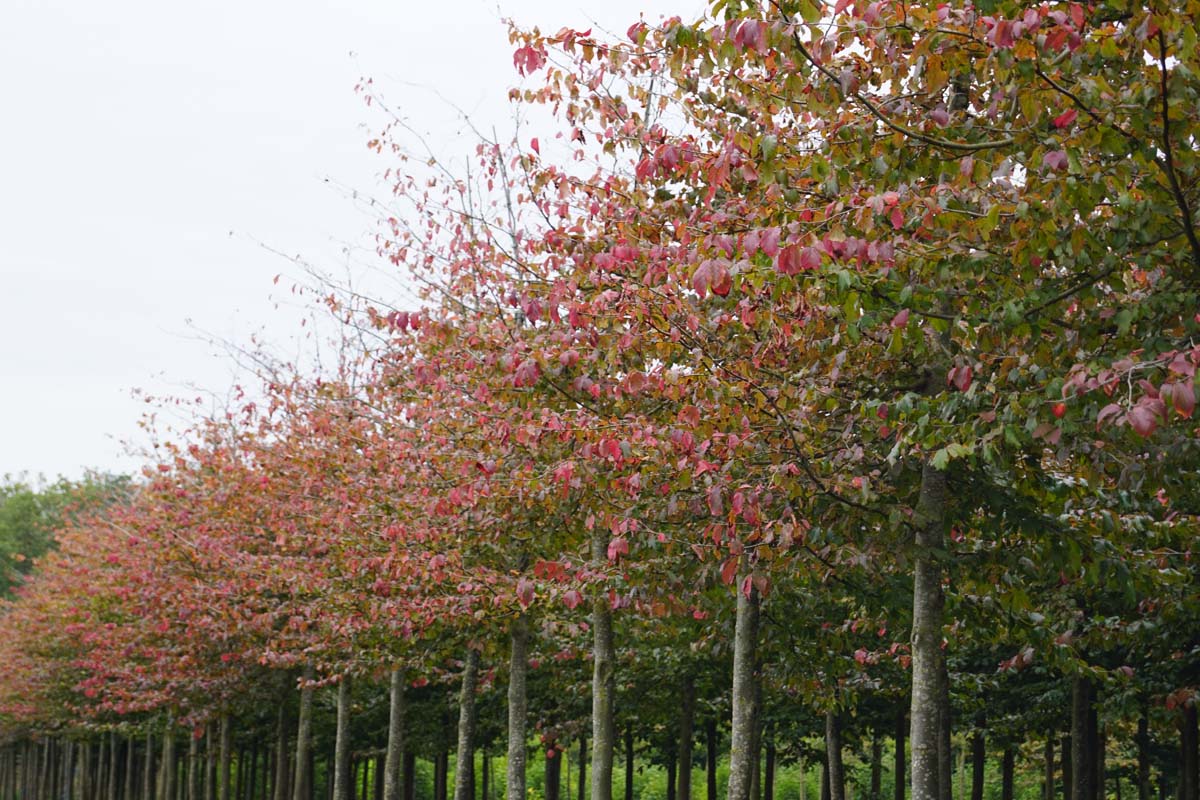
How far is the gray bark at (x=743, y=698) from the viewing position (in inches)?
456

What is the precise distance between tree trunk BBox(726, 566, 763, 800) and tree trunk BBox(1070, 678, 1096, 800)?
7.21 m

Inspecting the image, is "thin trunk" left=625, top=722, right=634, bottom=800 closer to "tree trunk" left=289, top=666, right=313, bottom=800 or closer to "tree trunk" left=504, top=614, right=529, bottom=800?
"tree trunk" left=289, top=666, right=313, bottom=800

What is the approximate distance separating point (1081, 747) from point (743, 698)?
300 inches

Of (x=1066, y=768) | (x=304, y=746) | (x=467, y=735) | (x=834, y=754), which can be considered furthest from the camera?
(x=304, y=746)

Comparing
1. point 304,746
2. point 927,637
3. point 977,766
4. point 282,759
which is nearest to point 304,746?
point 304,746

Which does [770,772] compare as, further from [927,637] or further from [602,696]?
[927,637]

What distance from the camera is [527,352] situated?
11.0 m

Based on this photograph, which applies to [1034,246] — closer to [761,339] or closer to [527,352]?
[761,339]

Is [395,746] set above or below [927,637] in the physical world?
below

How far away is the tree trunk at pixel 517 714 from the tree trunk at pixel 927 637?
7.24 meters

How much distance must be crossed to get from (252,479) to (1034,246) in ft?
59.3

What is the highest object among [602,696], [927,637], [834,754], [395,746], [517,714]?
[927,637]

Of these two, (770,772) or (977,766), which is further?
(770,772)

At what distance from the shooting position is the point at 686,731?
Answer: 23422mm
